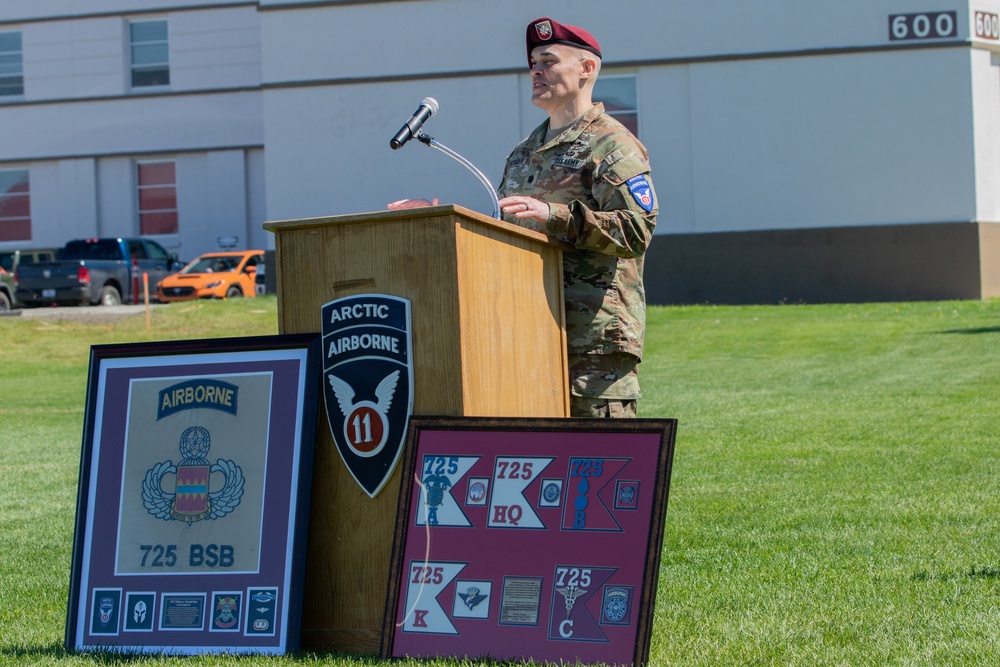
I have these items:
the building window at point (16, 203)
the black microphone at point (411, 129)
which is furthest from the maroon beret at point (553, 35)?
the building window at point (16, 203)

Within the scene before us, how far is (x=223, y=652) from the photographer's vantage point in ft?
12.6

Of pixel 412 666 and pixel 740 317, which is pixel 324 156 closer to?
pixel 740 317

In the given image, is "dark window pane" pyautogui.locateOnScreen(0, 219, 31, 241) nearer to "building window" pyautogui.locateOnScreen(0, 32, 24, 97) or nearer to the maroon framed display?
"building window" pyautogui.locateOnScreen(0, 32, 24, 97)

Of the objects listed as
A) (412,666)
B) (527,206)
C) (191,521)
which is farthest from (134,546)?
(527,206)

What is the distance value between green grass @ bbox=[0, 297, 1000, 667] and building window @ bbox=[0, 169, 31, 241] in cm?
2465

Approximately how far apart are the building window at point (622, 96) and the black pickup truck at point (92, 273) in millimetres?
13492

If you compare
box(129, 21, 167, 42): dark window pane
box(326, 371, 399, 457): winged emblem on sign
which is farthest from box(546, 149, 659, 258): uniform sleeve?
box(129, 21, 167, 42): dark window pane

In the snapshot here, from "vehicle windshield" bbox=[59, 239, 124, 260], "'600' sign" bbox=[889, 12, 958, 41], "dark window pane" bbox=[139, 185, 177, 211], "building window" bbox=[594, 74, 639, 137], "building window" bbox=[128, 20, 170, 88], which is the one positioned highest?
"building window" bbox=[128, 20, 170, 88]

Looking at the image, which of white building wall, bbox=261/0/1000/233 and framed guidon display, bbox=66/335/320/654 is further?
white building wall, bbox=261/0/1000/233

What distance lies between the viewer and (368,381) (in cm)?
383

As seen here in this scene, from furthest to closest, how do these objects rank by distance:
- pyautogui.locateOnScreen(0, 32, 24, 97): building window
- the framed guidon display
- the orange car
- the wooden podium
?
pyautogui.locateOnScreen(0, 32, 24, 97): building window
the orange car
the framed guidon display
the wooden podium

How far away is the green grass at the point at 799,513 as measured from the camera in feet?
13.8

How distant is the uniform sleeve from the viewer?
4.05 meters

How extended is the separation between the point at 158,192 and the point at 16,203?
459 cm
